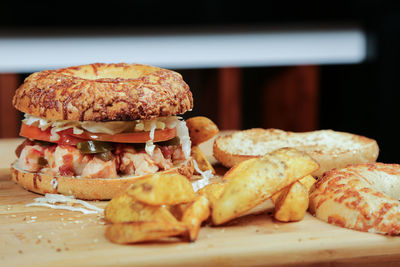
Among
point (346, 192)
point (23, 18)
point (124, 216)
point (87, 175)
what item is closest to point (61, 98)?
point (87, 175)

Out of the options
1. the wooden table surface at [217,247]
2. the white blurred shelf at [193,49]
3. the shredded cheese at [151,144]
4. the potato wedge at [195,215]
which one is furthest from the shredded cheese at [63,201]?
the white blurred shelf at [193,49]

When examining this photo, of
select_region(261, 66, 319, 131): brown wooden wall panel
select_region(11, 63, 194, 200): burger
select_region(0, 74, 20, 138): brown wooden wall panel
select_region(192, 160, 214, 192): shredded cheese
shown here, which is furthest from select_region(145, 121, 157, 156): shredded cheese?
select_region(261, 66, 319, 131): brown wooden wall panel

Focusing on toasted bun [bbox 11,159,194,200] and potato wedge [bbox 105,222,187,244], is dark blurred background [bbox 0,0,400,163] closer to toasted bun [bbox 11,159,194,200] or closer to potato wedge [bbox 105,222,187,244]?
toasted bun [bbox 11,159,194,200]

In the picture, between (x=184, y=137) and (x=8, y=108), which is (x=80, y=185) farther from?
(x=8, y=108)

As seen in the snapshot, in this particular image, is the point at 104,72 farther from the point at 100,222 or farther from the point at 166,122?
the point at 100,222

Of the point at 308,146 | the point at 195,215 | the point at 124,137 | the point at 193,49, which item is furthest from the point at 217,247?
the point at 193,49

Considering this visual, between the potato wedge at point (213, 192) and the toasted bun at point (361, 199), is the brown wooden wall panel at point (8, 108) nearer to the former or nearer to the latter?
the potato wedge at point (213, 192)

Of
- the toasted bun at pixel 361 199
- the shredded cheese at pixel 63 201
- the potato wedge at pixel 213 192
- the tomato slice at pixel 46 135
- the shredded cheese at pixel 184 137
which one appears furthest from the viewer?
the shredded cheese at pixel 184 137

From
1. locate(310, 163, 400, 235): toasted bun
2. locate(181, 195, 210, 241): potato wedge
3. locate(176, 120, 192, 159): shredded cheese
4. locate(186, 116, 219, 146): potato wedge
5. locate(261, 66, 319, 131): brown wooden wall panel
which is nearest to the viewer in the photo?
locate(181, 195, 210, 241): potato wedge
